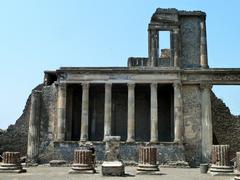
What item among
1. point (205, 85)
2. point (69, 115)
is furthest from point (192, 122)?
point (69, 115)

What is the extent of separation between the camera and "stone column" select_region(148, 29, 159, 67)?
30.2 meters

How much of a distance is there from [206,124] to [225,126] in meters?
5.68

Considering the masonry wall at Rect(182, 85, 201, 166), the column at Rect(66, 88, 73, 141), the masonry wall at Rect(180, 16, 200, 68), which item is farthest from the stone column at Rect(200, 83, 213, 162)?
the column at Rect(66, 88, 73, 141)

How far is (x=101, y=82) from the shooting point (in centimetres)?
2628

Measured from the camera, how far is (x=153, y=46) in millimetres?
30281

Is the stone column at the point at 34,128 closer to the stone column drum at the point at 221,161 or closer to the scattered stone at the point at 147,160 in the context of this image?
the scattered stone at the point at 147,160

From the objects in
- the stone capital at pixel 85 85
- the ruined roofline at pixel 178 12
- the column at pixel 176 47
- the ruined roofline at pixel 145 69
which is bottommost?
the stone capital at pixel 85 85

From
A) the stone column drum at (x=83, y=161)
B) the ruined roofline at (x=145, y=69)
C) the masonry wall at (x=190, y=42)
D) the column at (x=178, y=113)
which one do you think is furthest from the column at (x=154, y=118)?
the stone column drum at (x=83, y=161)

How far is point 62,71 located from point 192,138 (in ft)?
31.8

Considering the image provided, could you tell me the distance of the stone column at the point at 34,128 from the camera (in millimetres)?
25891

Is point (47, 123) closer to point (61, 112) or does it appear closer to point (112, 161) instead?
point (61, 112)

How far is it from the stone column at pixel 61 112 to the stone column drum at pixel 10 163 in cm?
691

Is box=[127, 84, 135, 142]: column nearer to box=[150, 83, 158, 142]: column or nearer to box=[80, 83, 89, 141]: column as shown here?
box=[150, 83, 158, 142]: column

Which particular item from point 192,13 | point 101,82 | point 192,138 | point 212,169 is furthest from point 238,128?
point 212,169
